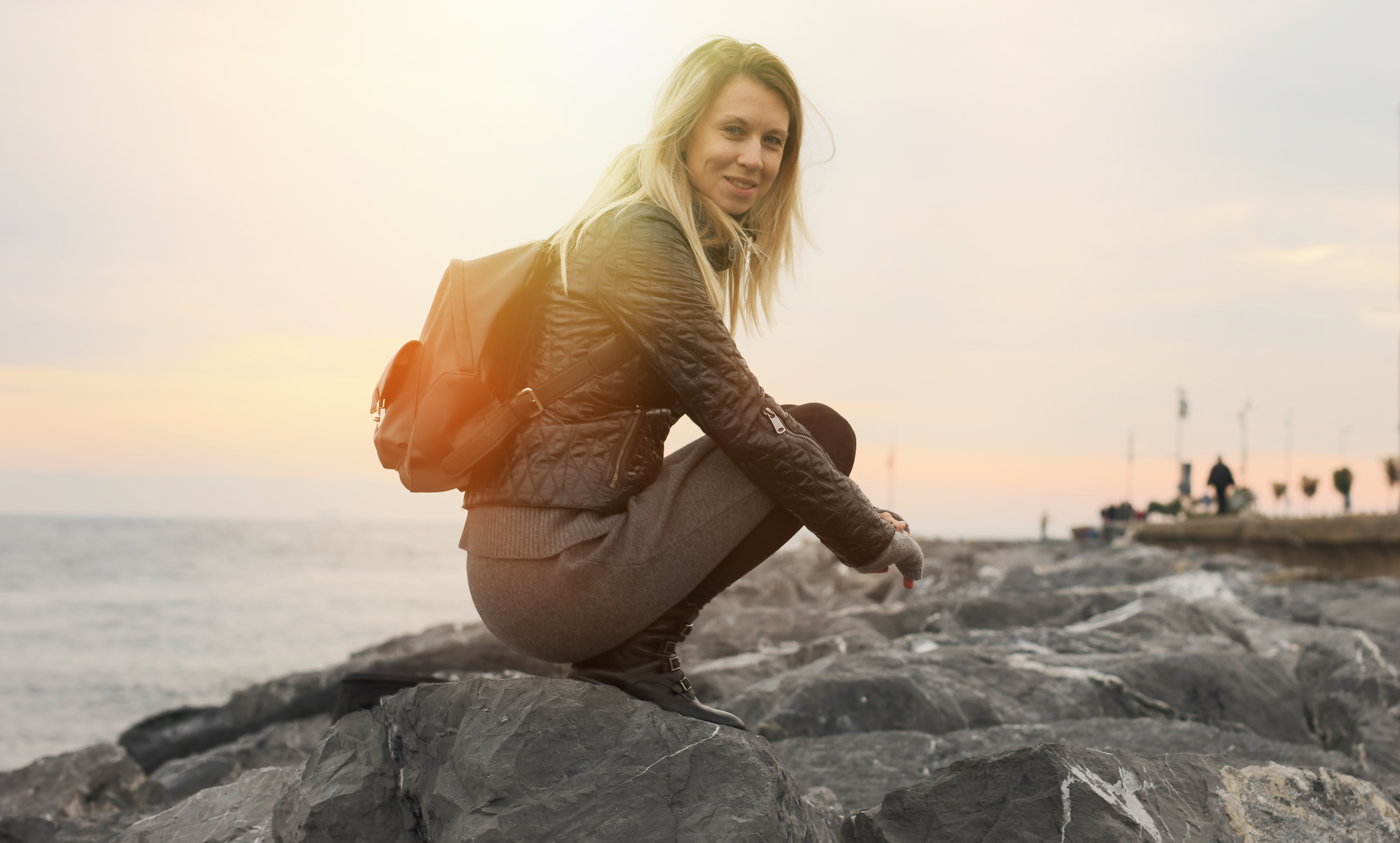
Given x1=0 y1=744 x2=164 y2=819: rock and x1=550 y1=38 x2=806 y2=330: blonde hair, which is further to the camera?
x1=0 y1=744 x2=164 y2=819: rock

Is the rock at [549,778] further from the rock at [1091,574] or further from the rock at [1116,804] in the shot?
the rock at [1091,574]

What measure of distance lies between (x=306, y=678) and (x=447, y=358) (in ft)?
20.2

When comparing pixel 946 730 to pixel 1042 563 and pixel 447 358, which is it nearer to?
pixel 447 358

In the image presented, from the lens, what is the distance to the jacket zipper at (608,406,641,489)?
88.4 inches

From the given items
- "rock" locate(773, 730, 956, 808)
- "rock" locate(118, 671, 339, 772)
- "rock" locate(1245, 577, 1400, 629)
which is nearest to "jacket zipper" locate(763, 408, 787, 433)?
"rock" locate(773, 730, 956, 808)

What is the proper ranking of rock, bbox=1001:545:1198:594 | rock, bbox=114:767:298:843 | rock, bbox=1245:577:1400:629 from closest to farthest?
1. rock, bbox=114:767:298:843
2. rock, bbox=1245:577:1400:629
3. rock, bbox=1001:545:1198:594

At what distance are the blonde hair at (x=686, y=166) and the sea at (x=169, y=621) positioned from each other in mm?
3520

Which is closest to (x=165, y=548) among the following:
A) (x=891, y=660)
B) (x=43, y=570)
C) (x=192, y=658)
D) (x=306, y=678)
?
(x=43, y=570)

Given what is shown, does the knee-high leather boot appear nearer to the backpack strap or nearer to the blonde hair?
the backpack strap

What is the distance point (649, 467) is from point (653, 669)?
486 mm

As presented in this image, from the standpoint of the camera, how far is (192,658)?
1634 cm

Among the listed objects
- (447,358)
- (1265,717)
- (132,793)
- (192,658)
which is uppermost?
(447,358)

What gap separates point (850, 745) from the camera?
3.65 m

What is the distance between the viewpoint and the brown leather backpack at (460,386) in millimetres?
2227
